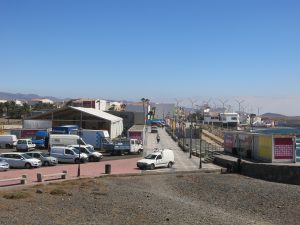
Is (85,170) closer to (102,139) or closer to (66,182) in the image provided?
(66,182)

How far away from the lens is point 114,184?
36.6 metres

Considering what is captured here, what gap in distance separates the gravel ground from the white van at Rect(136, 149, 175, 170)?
5143 mm

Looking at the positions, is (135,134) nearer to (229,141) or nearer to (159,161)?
(229,141)

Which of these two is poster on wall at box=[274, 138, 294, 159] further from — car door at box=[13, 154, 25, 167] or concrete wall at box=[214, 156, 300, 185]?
car door at box=[13, 154, 25, 167]

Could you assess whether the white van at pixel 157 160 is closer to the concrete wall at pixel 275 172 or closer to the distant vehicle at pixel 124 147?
the concrete wall at pixel 275 172

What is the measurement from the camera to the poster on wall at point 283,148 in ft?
155

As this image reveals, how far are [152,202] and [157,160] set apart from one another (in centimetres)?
1787

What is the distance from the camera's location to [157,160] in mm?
47719

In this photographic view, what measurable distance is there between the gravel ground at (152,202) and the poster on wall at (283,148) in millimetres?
7247

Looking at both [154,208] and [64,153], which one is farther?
[64,153]

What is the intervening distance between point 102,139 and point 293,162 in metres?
28.5

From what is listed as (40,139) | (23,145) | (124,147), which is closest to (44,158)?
(124,147)

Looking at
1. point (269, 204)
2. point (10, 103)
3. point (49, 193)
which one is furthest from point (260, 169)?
point (10, 103)

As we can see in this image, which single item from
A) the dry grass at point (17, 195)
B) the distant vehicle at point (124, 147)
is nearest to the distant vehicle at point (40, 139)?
the distant vehicle at point (124, 147)
